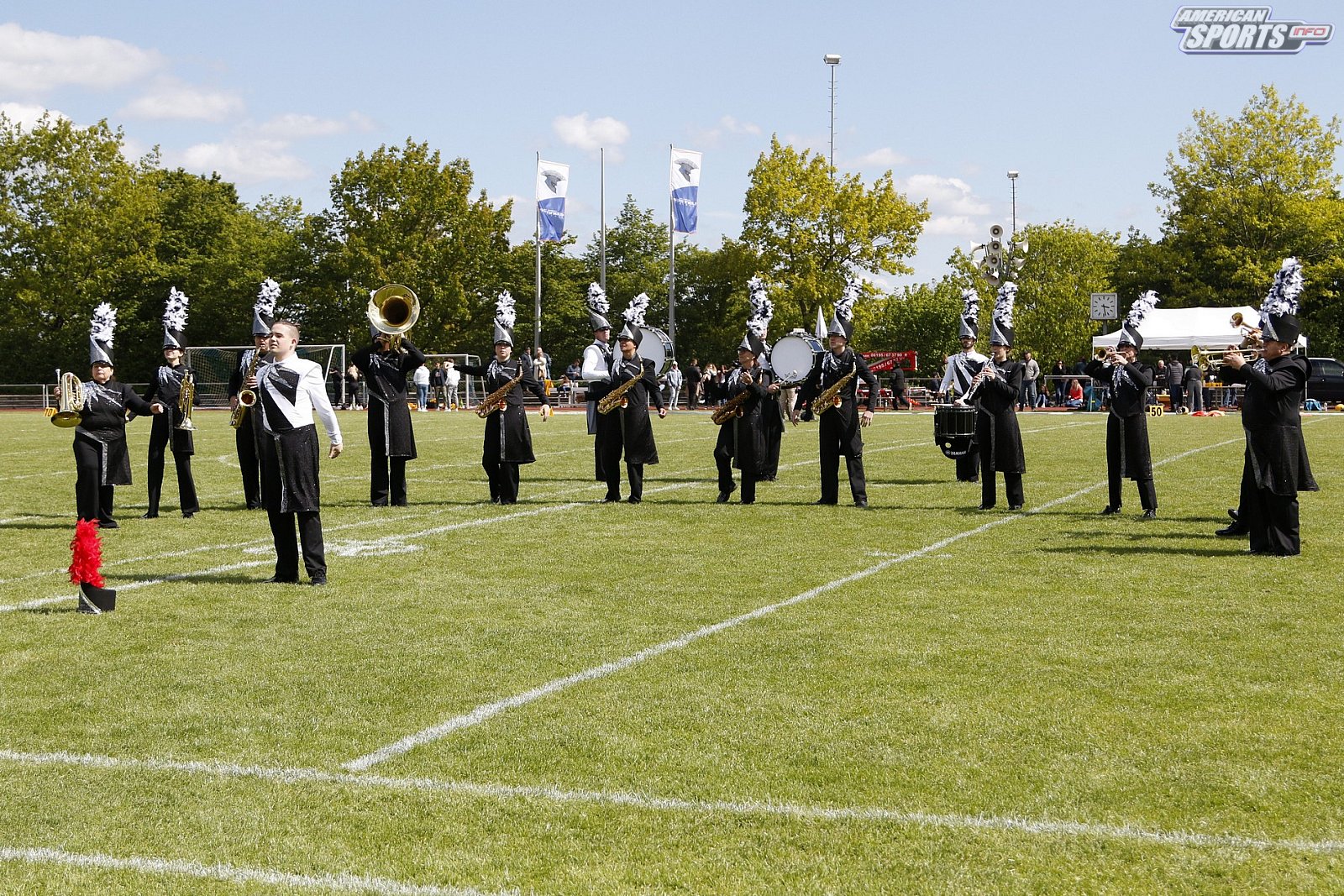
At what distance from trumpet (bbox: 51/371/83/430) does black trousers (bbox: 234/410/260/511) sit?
158 cm

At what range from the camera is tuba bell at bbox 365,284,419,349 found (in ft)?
50.1

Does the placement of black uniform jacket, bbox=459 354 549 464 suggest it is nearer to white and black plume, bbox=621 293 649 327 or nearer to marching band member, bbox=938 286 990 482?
white and black plume, bbox=621 293 649 327

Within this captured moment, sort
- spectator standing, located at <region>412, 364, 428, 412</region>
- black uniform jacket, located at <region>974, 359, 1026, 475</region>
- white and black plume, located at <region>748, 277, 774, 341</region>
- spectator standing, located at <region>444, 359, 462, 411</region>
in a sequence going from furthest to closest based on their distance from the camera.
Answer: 1. spectator standing, located at <region>444, 359, 462, 411</region>
2. spectator standing, located at <region>412, 364, 428, 412</region>
3. white and black plume, located at <region>748, 277, 774, 341</region>
4. black uniform jacket, located at <region>974, 359, 1026, 475</region>

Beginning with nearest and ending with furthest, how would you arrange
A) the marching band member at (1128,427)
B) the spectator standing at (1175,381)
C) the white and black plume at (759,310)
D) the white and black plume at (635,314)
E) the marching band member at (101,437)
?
1. the marching band member at (101,437)
2. the marching band member at (1128,427)
3. the white and black plume at (635,314)
4. the white and black plume at (759,310)
5. the spectator standing at (1175,381)

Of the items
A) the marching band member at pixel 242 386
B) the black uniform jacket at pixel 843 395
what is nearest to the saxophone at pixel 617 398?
the black uniform jacket at pixel 843 395

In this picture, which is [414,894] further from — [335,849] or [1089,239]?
[1089,239]

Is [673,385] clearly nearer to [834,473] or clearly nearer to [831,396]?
[834,473]

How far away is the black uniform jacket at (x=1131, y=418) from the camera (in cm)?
1366

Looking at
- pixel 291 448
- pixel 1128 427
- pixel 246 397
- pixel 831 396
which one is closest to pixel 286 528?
pixel 291 448

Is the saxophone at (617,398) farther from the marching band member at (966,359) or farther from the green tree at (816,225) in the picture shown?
the green tree at (816,225)

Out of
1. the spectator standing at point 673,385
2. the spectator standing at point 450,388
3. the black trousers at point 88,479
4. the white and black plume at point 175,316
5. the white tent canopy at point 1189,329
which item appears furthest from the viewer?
the spectator standing at point 450,388

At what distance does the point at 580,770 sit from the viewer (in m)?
5.35

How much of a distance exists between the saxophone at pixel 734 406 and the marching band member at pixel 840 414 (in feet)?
2.07

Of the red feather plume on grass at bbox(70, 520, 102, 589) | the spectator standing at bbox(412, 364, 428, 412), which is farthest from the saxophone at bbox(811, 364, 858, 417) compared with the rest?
the spectator standing at bbox(412, 364, 428, 412)
